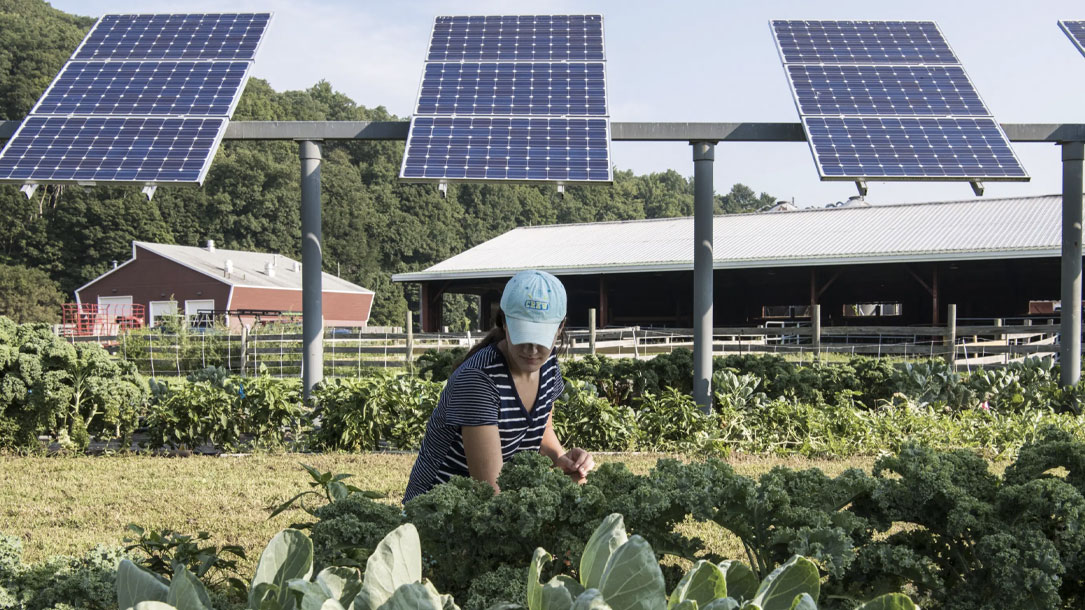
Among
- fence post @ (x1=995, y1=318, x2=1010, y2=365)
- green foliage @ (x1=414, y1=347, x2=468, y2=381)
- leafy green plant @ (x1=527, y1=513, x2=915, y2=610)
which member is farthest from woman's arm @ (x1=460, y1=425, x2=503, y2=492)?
fence post @ (x1=995, y1=318, x2=1010, y2=365)

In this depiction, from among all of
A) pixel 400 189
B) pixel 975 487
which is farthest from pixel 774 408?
pixel 400 189

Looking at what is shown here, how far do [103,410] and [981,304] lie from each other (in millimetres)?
27501

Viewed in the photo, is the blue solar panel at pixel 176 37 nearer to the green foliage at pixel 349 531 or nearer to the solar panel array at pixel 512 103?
the solar panel array at pixel 512 103

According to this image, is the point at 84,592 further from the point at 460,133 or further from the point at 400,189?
the point at 400,189

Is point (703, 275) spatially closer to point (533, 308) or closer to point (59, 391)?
point (59, 391)

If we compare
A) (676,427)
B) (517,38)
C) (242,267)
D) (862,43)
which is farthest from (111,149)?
(242,267)

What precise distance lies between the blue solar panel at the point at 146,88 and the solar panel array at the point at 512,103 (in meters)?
2.24

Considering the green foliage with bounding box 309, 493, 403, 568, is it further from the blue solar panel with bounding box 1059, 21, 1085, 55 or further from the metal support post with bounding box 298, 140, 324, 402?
the blue solar panel with bounding box 1059, 21, 1085, 55

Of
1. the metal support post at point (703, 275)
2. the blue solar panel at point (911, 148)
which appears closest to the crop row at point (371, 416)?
the metal support post at point (703, 275)

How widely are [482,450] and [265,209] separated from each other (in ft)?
209

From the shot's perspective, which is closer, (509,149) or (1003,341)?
(509,149)

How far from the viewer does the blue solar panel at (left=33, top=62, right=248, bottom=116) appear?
392 inches

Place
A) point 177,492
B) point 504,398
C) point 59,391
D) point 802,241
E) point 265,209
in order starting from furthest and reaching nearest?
point 265,209 → point 802,241 → point 59,391 → point 177,492 → point 504,398

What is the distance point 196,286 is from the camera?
43.8 meters
